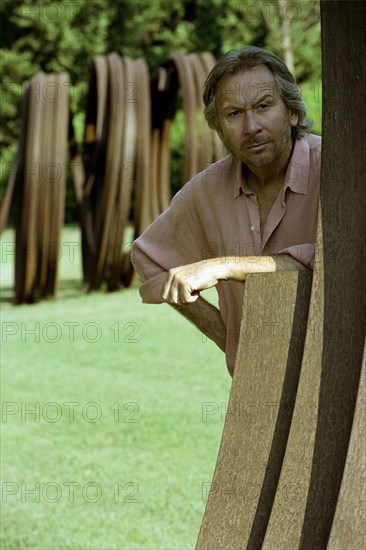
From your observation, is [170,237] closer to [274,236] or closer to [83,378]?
[274,236]

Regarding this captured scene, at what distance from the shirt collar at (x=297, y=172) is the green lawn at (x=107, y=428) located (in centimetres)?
233

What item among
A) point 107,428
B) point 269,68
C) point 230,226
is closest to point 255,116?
point 269,68

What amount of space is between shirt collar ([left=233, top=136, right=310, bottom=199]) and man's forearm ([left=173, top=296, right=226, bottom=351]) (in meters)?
0.38

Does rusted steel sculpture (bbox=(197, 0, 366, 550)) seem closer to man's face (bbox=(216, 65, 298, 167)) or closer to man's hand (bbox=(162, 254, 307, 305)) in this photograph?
man's hand (bbox=(162, 254, 307, 305))

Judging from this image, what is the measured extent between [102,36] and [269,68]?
27016 mm

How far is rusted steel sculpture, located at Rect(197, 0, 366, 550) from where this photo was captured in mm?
2361

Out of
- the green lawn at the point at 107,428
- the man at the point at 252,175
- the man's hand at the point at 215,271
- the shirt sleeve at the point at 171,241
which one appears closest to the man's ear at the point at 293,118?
the man at the point at 252,175

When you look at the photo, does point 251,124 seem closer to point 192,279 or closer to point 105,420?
point 192,279

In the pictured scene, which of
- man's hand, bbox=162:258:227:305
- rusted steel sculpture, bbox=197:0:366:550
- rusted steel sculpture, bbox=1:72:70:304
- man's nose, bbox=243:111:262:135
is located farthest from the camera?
rusted steel sculpture, bbox=1:72:70:304

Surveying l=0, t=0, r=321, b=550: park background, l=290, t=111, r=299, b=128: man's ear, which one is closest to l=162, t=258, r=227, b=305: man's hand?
l=0, t=0, r=321, b=550: park background

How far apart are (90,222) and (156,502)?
8401 mm

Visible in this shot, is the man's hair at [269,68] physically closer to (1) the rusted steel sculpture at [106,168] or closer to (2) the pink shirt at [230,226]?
(2) the pink shirt at [230,226]

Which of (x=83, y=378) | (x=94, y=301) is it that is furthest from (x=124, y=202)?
(x=83, y=378)

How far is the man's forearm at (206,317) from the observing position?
122 inches
